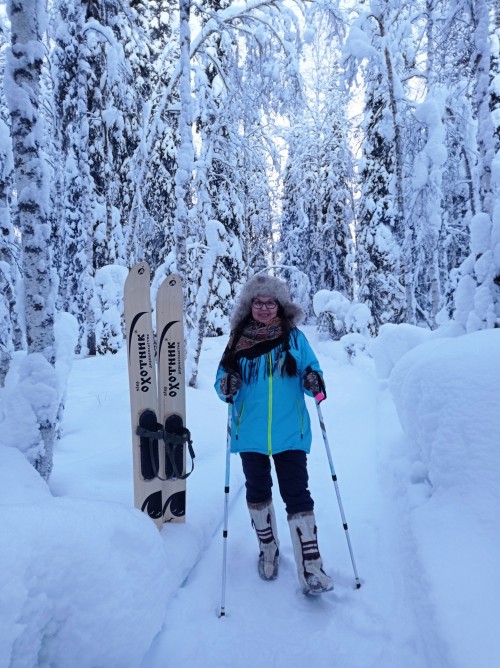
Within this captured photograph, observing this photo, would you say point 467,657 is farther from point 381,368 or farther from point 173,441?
point 381,368

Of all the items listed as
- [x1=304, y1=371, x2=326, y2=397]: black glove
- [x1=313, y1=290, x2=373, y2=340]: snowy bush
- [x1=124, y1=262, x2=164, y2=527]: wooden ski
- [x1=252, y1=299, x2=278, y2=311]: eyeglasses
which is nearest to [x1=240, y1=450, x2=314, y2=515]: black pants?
[x1=304, y1=371, x2=326, y2=397]: black glove

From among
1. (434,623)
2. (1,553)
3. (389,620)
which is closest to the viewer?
(1,553)

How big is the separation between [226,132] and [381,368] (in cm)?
715

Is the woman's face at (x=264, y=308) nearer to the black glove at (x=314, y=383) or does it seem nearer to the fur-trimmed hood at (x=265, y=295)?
the fur-trimmed hood at (x=265, y=295)

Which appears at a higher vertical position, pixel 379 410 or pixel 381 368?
pixel 381 368

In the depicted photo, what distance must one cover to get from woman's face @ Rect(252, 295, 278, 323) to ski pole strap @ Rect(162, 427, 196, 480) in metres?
1.19

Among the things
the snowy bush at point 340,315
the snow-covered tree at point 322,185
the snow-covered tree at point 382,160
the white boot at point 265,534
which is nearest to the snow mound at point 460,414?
the white boot at point 265,534

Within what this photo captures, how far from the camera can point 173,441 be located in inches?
140

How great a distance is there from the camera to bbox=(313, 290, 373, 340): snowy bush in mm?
14717

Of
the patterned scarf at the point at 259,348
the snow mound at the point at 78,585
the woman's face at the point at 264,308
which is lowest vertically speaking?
the snow mound at the point at 78,585

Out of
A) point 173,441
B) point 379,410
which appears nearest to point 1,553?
point 173,441

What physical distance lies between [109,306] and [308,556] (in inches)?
458

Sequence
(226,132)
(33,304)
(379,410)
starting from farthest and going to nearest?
1. (226,132)
2. (379,410)
3. (33,304)

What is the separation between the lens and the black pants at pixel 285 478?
3105 millimetres
